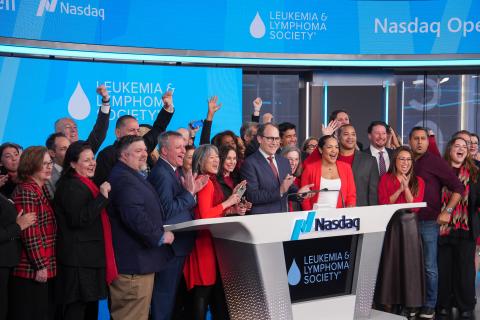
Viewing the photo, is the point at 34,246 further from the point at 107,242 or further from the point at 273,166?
the point at 273,166

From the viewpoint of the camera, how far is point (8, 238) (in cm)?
357

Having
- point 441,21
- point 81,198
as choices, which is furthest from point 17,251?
point 441,21

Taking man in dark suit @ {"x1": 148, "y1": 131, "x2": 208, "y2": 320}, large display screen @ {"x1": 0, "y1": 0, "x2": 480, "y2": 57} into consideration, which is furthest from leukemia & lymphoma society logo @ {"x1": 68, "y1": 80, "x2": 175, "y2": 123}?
man in dark suit @ {"x1": 148, "y1": 131, "x2": 208, "y2": 320}

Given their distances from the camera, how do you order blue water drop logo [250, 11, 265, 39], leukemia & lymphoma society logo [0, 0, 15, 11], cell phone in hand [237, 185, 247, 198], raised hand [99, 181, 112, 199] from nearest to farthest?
raised hand [99, 181, 112, 199], cell phone in hand [237, 185, 247, 198], leukemia & lymphoma society logo [0, 0, 15, 11], blue water drop logo [250, 11, 265, 39]

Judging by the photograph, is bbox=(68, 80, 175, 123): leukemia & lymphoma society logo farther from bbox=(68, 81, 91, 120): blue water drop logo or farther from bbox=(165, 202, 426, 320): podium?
bbox=(165, 202, 426, 320): podium

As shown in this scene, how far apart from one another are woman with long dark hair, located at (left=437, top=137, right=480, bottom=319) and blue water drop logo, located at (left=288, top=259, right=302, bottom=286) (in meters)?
1.98

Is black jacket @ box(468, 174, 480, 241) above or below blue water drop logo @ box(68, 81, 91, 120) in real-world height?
below

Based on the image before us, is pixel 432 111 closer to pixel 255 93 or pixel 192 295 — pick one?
pixel 255 93

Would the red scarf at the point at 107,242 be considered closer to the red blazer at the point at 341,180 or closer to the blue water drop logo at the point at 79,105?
the red blazer at the point at 341,180

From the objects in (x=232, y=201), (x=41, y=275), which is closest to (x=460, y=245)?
(x=232, y=201)

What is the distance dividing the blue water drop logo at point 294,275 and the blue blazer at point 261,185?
0.77 m

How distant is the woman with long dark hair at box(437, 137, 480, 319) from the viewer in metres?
5.30

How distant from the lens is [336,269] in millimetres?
4047

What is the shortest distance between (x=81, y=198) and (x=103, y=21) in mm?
3756
